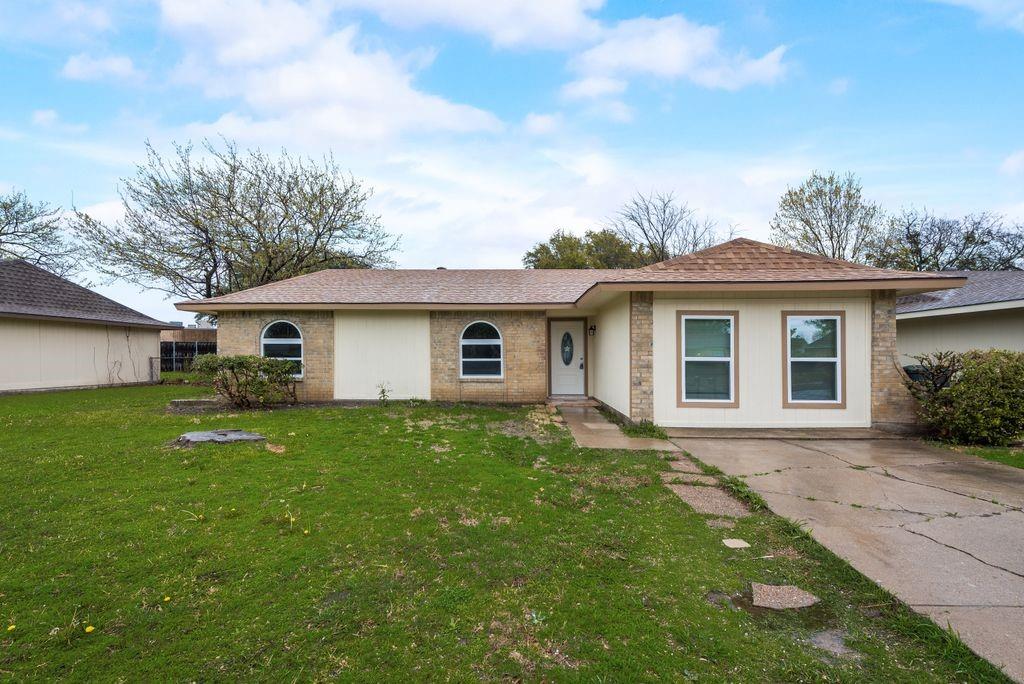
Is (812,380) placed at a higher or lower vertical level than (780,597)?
higher

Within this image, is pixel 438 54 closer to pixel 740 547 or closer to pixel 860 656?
pixel 740 547

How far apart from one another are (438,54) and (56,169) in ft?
37.5

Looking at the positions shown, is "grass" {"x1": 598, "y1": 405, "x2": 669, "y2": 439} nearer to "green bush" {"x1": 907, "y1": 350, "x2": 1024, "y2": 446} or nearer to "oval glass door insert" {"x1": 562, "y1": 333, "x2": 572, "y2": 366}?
"oval glass door insert" {"x1": 562, "y1": 333, "x2": 572, "y2": 366}

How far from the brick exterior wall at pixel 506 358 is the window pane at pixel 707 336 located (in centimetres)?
385

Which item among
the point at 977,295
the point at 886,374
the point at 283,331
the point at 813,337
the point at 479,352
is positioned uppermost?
the point at 977,295

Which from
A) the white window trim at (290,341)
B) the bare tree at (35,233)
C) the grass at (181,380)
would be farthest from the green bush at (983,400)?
the bare tree at (35,233)

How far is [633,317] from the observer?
7746mm

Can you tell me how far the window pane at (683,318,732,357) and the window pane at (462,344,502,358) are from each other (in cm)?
462

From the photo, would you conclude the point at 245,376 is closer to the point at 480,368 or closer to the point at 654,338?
the point at 480,368

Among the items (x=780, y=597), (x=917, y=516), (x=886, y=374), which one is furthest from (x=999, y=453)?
(x=780, y=597)

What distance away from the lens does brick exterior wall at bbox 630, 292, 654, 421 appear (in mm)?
7699

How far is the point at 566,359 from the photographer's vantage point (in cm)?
1202

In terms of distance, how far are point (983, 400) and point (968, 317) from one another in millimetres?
5587

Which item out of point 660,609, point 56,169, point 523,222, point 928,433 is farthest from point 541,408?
point 523,222
